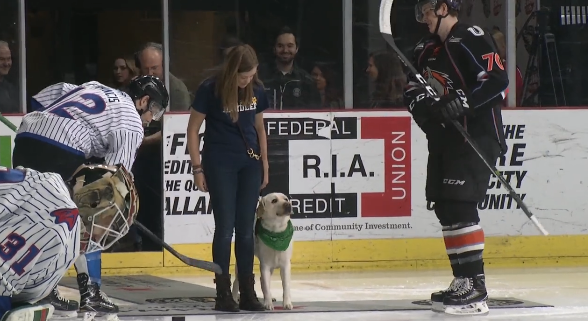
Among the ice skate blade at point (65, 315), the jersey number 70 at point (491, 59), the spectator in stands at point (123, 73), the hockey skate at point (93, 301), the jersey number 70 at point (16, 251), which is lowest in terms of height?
the ice skate blade at point (65, 315)

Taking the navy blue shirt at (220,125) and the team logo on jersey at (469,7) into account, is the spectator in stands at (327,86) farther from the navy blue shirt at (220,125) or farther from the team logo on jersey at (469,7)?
the navy blue shirt at (220,125)

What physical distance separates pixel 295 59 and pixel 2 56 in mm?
1981

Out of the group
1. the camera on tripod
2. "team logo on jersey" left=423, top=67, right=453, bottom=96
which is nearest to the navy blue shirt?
"team logo on jersey" left=423, top=67, right=453, bottom=96

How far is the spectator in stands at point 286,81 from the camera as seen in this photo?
8312 mm

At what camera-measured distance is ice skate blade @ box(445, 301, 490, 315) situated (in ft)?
19.9

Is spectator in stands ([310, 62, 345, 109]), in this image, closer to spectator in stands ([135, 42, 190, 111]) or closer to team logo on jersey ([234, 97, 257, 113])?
spectator in stands ([135, 42, 190, 111])

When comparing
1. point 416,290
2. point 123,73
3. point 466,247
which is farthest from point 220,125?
point 123,73

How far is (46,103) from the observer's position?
17.7 feet

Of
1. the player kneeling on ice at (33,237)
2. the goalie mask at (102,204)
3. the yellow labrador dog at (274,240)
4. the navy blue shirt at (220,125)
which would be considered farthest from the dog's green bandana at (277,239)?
the player kneeling on ice at (33,237)

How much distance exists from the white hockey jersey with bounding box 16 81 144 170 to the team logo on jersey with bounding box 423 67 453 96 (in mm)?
1776

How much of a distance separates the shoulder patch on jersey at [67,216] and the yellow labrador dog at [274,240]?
11.5ft

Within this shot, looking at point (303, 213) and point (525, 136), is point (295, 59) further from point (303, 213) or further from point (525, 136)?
point (525, 136)

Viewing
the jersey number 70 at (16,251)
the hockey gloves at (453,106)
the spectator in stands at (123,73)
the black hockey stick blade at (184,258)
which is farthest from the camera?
the spectator in stands at (123,73)

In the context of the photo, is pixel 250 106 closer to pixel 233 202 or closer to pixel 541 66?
pixel 233 202
